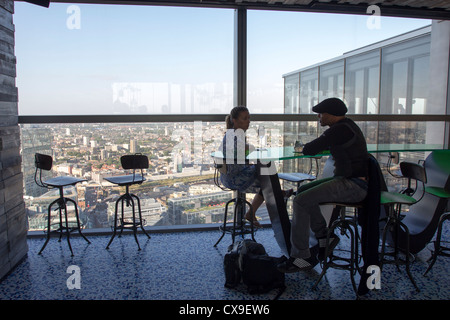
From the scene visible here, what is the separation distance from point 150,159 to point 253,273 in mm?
2114

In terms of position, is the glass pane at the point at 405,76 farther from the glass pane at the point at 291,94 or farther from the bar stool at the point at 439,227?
the bar stool at the point at 439,227

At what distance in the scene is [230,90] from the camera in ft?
14.0

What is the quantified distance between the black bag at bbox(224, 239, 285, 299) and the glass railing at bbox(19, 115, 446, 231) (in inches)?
56.2

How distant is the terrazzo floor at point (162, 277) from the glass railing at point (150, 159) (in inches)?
21.1

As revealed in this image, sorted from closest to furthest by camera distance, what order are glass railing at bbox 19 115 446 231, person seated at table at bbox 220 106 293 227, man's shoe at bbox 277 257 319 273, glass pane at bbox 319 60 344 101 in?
man's shoe at bbox 277 257 319 273 → person seated at table at bbox 220 106 293 227 → glass railing at bbox 19 115 446 231 → glass pane at bbox 319 60 344 101

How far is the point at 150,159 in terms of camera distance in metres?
4.22

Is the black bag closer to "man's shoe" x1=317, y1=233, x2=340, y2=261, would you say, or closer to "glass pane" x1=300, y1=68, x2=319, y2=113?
"man's shoe" x1=317, y1=233, x2=340, y2=261

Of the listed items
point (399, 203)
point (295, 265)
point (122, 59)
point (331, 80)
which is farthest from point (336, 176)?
point (122, 59)

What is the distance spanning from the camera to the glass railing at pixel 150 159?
4.03m

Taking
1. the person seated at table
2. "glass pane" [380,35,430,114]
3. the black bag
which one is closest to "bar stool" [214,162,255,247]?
the person seated at table

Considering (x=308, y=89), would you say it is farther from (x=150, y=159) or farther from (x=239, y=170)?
(x=150, y=159)

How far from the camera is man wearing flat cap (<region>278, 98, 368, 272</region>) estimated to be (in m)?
2.64
